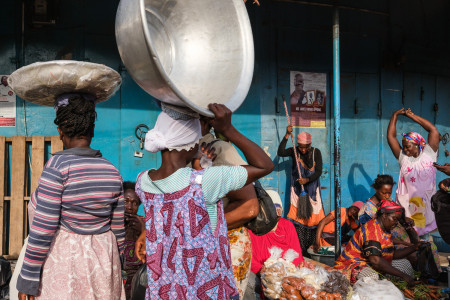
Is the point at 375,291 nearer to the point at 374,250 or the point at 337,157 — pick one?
the point at 374,250

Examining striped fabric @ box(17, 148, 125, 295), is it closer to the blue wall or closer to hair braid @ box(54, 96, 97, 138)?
hair braid @ box(54, 96, 97, 138)

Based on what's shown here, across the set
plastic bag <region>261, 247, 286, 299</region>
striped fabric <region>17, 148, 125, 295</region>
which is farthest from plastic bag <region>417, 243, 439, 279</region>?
striped fabric <region>17, 148, 125, 295</region>

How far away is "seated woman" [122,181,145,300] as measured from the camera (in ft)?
11.0

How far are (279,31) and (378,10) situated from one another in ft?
6.12

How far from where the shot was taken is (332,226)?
559cm

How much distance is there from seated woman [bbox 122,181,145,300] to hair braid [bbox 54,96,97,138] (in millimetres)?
1286

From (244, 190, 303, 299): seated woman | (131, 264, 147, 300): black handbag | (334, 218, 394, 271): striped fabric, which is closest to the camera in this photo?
(131, 264, 147, 300): black handbag

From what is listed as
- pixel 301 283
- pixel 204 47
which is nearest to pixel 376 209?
pixel 301 283

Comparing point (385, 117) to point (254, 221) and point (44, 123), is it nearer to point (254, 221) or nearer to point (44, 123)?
point (44, 123)

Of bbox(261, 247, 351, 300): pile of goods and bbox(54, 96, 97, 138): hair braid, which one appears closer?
bbox(54, 96, 97, 138): hair braid

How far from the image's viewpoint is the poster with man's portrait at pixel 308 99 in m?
6.59

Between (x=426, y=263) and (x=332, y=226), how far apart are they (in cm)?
127

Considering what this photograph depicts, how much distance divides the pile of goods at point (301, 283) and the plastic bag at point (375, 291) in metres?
0.09

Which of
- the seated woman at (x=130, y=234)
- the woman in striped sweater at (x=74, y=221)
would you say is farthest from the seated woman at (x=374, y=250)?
the woman in striped sweater at (x=74, y=221)
